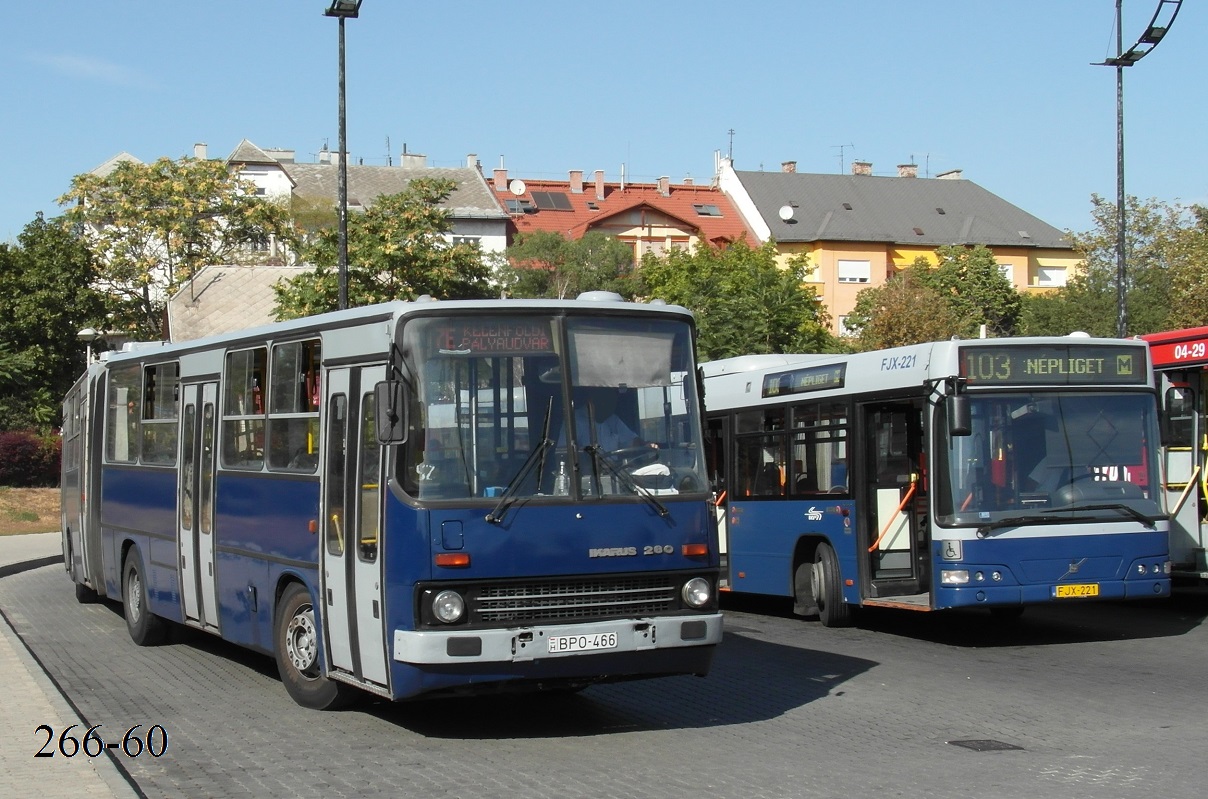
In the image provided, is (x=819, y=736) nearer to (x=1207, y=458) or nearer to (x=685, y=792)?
(x=685, y=792)

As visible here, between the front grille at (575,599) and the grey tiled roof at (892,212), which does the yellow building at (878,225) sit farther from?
the front grille at (575,599)

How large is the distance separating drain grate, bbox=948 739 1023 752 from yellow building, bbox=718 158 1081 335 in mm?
80584

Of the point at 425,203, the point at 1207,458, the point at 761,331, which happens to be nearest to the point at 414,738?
the point at 1207,458

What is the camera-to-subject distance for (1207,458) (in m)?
17.6

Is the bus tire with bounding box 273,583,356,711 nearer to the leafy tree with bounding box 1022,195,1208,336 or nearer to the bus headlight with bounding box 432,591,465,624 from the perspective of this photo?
the bus headlight with bounding box 432,591,465,624

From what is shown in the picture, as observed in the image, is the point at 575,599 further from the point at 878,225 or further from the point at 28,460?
the point at 878,225

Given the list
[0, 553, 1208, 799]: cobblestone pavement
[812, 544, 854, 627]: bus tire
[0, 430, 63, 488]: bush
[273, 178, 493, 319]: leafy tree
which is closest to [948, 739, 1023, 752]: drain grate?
[0, 553, 1208, 799]: cobblestone pavement

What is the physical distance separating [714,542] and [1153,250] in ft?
175

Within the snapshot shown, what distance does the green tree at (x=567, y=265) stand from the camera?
7247cm

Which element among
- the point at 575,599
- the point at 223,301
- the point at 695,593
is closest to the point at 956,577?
the point at 695,593

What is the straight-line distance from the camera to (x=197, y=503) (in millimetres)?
13859

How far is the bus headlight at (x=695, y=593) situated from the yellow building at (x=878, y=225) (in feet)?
264

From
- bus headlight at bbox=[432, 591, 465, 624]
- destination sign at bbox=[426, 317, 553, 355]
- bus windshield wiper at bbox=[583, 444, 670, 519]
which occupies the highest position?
destination sign at bbox=[426, 317, 553, 355]

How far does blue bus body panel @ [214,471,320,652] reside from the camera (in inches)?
438
